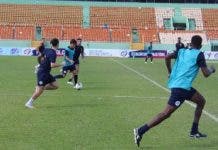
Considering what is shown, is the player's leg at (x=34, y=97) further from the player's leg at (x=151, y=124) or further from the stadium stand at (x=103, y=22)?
the stadium stand at (x=103, y=22)

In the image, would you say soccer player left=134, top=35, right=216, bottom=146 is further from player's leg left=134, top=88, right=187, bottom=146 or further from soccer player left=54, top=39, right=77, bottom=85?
soccer player left=54, top=39, right=77, bottom=85

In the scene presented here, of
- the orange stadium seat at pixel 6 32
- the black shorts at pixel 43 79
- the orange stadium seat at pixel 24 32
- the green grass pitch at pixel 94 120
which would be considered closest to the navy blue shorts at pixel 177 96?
the green grass pitch at pixel 94 120

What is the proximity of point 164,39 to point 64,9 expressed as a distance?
12334 millimetres

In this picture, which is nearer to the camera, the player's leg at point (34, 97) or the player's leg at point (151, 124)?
the player's leg at point (151, 124)

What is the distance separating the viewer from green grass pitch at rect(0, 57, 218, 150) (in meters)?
9.67

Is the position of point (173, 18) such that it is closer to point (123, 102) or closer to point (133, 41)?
point (133, 41)

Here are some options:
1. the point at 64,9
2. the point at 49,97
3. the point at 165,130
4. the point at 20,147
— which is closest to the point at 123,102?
the point at 49,97

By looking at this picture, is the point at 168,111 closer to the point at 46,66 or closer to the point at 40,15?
the point at 46,66

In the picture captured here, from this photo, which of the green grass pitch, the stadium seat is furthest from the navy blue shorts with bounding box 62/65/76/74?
the stadium seat

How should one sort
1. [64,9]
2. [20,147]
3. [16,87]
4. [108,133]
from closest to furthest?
[20,147] < [108,133] < [16,87] < [64,9]

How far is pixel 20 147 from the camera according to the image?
913 centimetres

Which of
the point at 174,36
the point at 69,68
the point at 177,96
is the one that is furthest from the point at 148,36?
the point at 177,96

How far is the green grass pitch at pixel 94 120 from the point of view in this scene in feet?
31.7

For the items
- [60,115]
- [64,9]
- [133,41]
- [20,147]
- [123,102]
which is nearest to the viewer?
[20,147]
